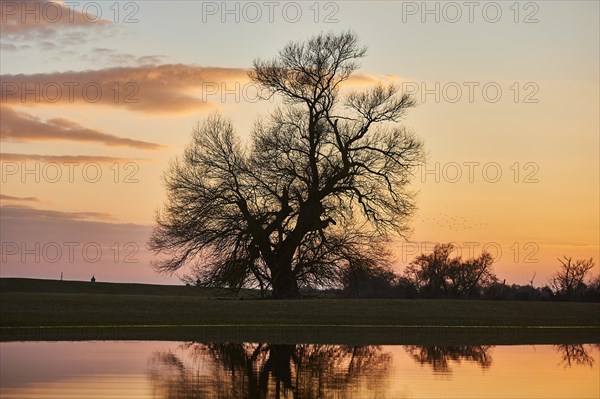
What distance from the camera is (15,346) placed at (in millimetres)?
25672

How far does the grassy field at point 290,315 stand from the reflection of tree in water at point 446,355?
631 centimetres

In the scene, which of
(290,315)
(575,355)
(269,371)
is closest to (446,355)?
(575,355)

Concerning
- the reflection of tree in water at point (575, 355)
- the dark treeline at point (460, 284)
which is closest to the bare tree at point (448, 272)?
the dark treeline at point (460, 284)

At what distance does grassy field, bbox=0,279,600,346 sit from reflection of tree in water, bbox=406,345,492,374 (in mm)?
6313

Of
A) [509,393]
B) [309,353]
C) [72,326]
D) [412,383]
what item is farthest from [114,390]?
[72,326]

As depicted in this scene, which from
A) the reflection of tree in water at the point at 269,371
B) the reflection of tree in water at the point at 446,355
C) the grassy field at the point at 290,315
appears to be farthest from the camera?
the grassy field at the point at 290,315

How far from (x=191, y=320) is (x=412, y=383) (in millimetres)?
20183

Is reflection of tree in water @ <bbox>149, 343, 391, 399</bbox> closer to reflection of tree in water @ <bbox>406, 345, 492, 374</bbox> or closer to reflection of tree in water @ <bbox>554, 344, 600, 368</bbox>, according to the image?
reflection of tree in water @ <bbox>406, 345, 492, 374</bbox>

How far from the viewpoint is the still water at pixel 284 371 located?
55.8 ft

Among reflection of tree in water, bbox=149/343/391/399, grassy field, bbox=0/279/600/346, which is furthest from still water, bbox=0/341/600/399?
grassy field, bbox=0/279/600/346

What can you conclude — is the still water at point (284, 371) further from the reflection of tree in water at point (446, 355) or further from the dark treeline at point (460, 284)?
the dark treeline at point (460, 284)

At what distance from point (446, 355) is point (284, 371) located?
7373mm

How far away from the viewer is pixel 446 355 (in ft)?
85.6

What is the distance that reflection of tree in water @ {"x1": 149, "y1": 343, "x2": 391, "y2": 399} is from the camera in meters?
16.9
